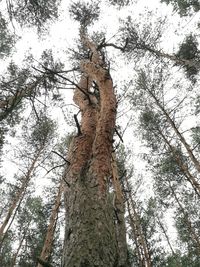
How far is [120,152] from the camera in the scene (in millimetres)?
14867

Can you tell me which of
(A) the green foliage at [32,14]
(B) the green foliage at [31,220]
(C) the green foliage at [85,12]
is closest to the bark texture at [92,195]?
(A) the green foliage at [32,14]

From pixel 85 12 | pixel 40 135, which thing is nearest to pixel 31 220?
pixel 40 135

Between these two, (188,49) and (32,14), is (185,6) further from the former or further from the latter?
(32,14)

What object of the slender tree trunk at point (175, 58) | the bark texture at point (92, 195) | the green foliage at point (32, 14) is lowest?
the bark texture at point (92, 195)

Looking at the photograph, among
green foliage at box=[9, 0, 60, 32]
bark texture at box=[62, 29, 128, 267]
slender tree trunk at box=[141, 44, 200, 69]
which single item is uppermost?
slender tree trunk at box=[141, 44, 200, 69]

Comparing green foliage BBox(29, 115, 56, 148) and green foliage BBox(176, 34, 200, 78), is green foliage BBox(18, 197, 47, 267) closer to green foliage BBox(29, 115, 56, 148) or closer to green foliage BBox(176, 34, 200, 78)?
green foliage BBox(29, 115, 56, 148)

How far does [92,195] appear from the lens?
2.94m

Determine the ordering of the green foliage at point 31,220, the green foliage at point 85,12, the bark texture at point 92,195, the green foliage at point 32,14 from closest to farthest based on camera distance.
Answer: the bark texture at point 92,195, the green foliage at point 32,14, the green foliage at point 85,12, the green foliage at point 31,220

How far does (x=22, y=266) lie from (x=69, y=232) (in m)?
13.9

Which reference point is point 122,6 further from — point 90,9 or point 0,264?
point 0,264

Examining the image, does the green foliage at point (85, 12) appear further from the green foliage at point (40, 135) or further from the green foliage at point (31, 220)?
the green foliage at point (31, 220)

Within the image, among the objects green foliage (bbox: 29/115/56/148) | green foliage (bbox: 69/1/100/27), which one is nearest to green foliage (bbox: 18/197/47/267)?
green foliage (bbox: 29/115/56/148)

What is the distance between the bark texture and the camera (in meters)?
2.38

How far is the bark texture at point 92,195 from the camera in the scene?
238 cm
